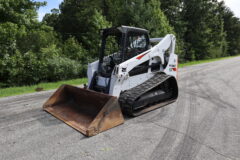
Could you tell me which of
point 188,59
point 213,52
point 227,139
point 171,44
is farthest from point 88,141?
point 213,52

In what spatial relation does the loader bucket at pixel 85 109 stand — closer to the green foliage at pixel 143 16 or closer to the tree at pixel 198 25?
the green foliage at pixel 143 16

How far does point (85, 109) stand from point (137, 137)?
157 centimetres

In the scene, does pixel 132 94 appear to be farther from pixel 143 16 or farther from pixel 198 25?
pixel 198 25

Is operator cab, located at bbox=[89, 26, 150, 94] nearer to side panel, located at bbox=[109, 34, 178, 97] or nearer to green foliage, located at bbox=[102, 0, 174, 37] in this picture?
side panel, located at bbox=[109, 34, 178, 97]

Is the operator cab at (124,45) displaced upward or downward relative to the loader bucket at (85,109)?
upward

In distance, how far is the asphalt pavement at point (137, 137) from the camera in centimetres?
274

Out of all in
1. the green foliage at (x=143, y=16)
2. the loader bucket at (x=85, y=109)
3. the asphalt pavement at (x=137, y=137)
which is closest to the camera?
the asphalt pavement at (x=137, y=137)

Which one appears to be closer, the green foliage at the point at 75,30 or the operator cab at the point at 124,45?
the operator cab at the point at 124,45

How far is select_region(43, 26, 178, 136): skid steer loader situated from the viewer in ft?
12.2

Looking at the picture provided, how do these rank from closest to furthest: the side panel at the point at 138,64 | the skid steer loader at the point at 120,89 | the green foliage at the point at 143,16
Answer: the skid steer loader at the point at 120,89 < the side panel at the point at 138,64 < the green foliage at the point at 143,16

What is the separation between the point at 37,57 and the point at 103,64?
7249 mm

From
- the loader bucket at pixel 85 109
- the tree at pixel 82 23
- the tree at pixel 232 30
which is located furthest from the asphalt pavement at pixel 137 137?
the tree at pixel 232 30

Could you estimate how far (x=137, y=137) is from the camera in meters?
3.28

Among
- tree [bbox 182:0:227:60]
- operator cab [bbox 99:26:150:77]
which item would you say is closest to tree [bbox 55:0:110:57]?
operator cab [bbox 99:26:150:77]
